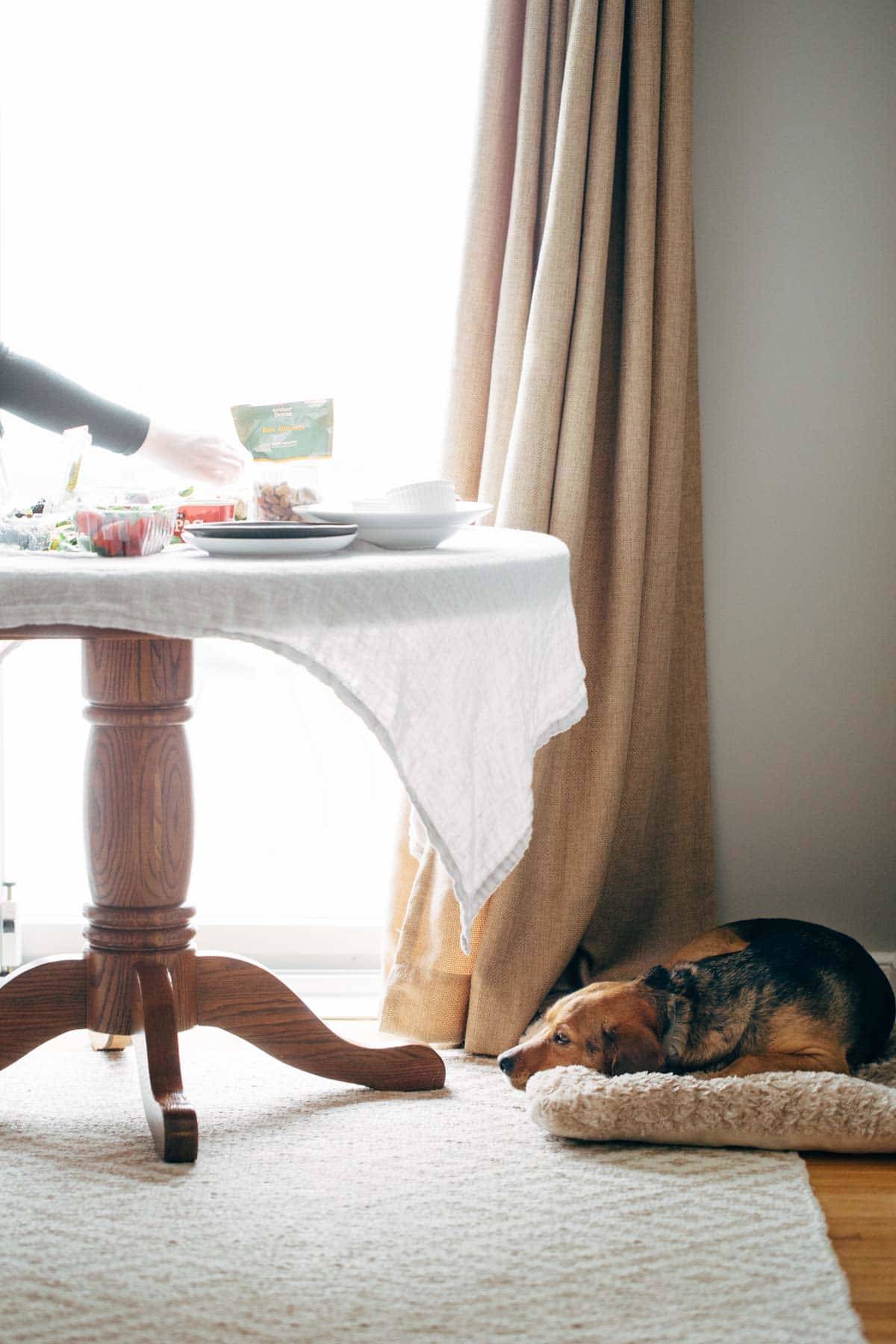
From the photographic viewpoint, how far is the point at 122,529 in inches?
49.9

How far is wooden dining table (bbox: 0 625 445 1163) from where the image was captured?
61.1 inches

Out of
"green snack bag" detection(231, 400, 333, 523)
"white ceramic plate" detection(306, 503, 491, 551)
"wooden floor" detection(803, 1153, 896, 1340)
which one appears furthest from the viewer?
"green snack bag" detection(231, 400, 333, 523)

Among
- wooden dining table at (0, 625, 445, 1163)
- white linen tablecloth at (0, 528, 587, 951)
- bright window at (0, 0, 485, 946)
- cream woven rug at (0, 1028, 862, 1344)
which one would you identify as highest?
bright window at (0, 0, 485, 946)

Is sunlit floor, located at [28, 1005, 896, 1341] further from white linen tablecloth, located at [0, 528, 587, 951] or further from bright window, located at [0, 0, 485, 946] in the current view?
bright window, located at [0, 0, 485, 946]

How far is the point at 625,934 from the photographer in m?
2.14

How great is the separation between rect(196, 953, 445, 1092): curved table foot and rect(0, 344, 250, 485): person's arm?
2.15 feet

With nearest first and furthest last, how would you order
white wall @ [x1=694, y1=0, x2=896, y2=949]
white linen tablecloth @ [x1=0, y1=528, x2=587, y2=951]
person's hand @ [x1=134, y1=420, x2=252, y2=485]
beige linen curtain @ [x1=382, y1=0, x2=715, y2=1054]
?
white linen tablecloth @ [x1=0, y1=528, x2=587, y2=951] < person's hand @ [x1=134, y1=420, x2=252, y2=485] < beige linen curtain @ [x1=382, y1=0, x2=715, y2=1054] < white wall @ [x1=694, y1=0, x2=896, y2=949]

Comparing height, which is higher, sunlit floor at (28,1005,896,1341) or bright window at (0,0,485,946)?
bright window at (0,0,485,946)

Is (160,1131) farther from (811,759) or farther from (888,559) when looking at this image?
(888,559)

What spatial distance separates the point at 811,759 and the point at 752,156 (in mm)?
1040

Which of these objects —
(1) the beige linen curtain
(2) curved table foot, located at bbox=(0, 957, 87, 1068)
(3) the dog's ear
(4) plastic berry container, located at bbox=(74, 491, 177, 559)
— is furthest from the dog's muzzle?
(4) plastic berry container, located at bbox=(74, 491, 177, 559)

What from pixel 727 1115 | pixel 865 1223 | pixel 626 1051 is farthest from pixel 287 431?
pixel 865 1223

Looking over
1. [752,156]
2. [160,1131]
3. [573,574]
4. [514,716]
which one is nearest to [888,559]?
[573,574]

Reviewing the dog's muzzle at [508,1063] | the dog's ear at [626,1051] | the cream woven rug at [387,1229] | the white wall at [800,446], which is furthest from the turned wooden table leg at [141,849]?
the white wall at [800,446]
